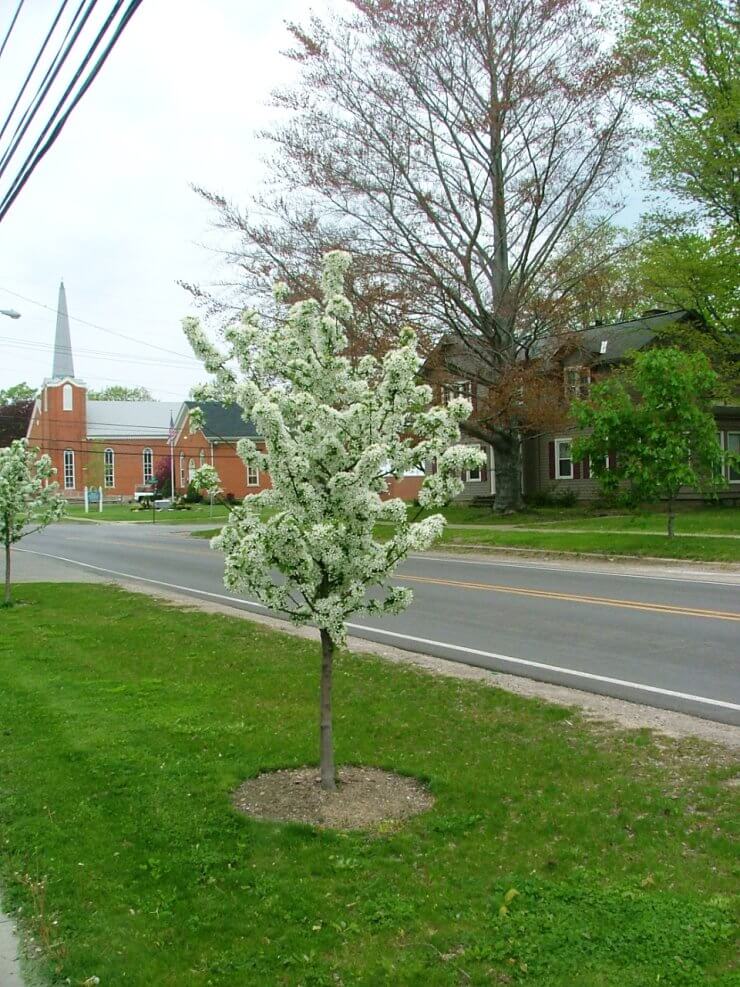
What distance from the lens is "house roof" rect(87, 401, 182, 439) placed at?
3236 inches

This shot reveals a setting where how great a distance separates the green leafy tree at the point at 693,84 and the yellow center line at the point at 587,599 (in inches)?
747

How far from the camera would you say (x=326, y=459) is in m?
5.79

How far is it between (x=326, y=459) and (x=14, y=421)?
3428 inches

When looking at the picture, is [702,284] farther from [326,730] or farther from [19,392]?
[19,392]

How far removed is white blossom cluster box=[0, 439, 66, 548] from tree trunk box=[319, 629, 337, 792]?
11097 millimetres

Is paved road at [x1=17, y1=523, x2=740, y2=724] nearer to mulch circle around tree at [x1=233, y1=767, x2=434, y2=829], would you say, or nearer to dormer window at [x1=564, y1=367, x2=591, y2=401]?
mulch circle around tree at [x1=233, y1=767, x2=434, y2=829]

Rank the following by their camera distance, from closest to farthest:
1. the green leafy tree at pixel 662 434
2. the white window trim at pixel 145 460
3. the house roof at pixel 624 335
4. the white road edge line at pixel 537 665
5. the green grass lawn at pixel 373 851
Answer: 1. the green grass lawn at pixel 373 851
2. the white road edge line at pixel 537 665
3. the green leafy tree at pixel 662 434
4. the house roof at pixel 624 335
5. the white window trim at pixel 145 460

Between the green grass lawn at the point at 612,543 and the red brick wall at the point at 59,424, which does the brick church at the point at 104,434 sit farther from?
the green grass lawn at the point at 612,543

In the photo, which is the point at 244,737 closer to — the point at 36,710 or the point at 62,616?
the point at 36,710

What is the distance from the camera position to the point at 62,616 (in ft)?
48.3

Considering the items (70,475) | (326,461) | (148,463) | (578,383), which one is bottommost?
(326,461)

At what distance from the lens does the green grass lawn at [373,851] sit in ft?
13.0

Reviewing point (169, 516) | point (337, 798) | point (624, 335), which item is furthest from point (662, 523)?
point (169, 516)

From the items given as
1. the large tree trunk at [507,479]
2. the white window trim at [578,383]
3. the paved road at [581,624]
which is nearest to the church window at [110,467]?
the large tree trunk at [507,479]
